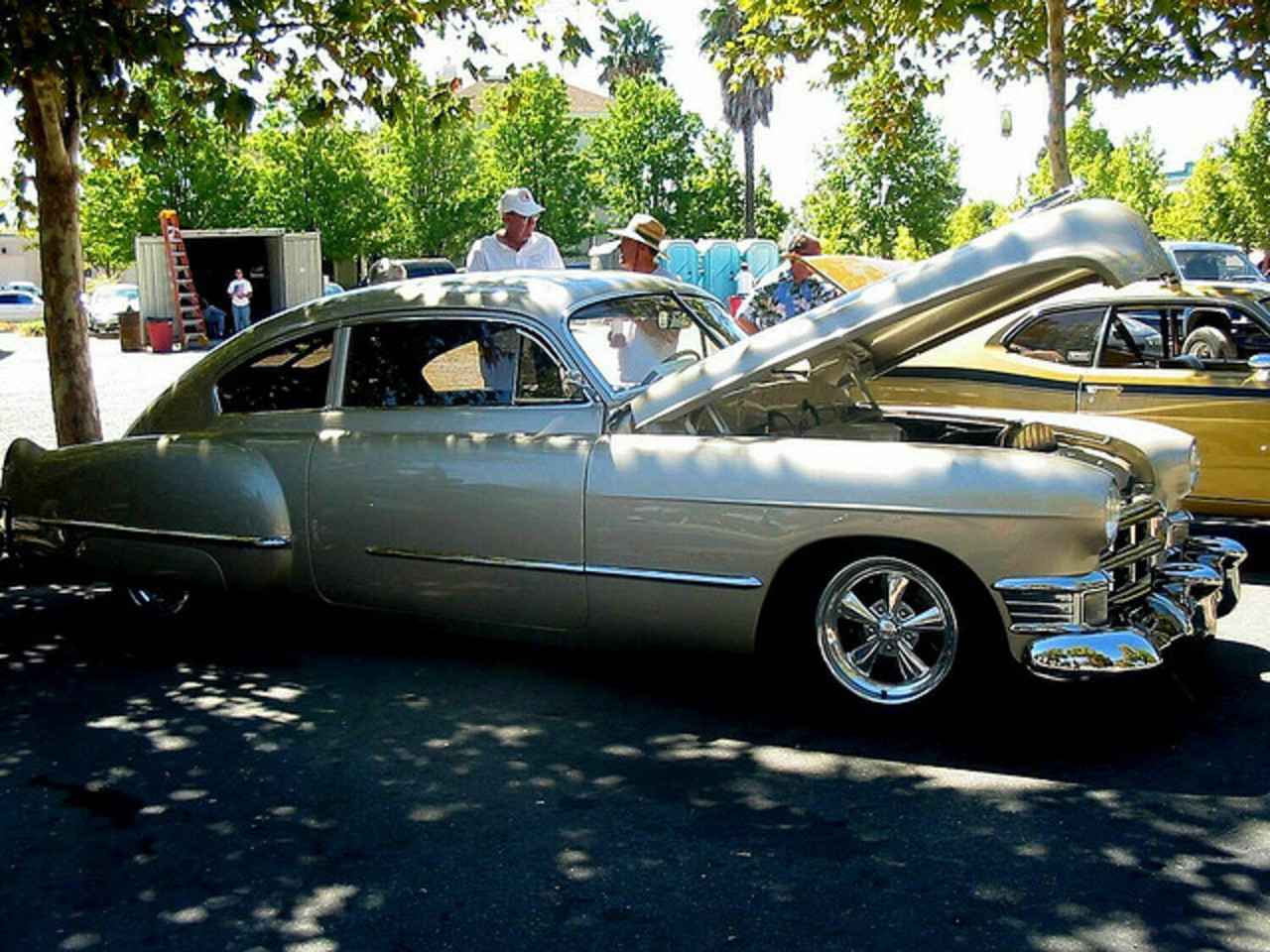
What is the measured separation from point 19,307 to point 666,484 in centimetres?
4763

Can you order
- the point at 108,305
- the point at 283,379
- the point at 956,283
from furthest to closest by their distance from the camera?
the point at 108,305, the point at 283,379, the point at 956,283

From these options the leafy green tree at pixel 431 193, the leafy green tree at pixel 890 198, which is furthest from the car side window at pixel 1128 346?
the leafy green tree at pixel 431 193

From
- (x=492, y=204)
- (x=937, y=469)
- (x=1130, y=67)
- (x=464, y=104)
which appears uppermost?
(x=492, y=204)

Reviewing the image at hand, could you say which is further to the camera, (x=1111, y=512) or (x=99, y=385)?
(x=99, y=385)

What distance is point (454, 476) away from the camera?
5219 millimetres

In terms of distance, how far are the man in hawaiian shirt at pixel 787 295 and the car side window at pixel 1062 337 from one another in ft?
5.62

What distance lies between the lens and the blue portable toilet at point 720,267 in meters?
32.8

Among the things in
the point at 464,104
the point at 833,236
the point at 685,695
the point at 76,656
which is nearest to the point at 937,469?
the point at 685,695

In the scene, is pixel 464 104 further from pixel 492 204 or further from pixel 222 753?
pixel 492 204

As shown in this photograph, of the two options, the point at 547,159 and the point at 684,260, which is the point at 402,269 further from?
the point at 547,159

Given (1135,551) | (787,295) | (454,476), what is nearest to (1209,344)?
(787,295)

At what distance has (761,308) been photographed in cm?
947

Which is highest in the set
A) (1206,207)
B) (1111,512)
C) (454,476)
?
(1206,207)

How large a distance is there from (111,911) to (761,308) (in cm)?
682
